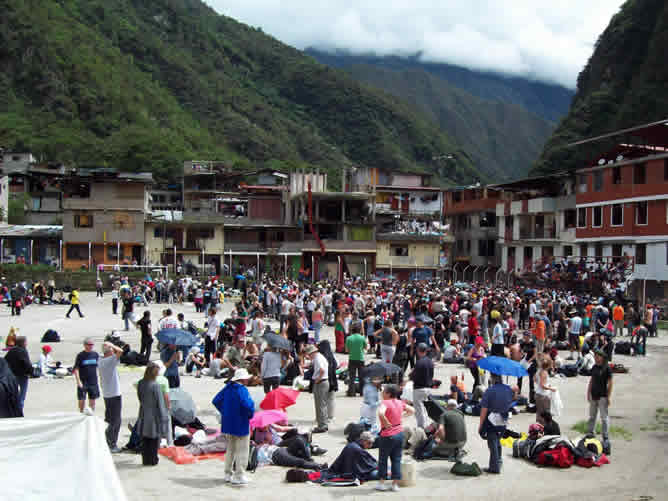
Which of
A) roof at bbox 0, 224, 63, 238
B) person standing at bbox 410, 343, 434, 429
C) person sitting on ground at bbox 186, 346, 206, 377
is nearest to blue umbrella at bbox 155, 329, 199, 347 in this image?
person sitting on ground at bbox 186, 346, 206, 377

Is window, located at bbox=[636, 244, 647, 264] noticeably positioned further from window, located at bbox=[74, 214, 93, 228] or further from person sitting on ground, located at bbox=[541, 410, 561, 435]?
window, located at bbox=[74, 214, 93, 228]

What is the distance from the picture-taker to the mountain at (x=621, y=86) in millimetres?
66375

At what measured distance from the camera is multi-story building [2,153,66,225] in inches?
2643

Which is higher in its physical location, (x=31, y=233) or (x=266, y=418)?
(x=31, y=233)

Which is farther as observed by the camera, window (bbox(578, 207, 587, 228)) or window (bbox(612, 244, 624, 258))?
window (bbox(578, 207, 587, 228))

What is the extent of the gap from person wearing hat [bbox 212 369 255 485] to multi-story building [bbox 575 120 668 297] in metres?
32.3

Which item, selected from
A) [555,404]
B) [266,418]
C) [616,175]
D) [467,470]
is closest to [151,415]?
[266,418]

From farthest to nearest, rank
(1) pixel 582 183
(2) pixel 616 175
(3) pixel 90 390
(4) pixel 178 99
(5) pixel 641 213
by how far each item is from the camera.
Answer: (4) pixel 178 99, (1) pixel 582 183, (2) pixel 616 175, (5) pixel 641 213, (3) pixel 90 390

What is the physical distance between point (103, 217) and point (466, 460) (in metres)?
46.5

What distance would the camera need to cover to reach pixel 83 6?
121875 mm

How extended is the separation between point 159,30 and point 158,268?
108m

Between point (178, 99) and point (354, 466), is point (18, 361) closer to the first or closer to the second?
point (354, 466)

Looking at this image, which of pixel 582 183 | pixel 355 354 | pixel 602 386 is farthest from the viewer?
pixel 582 183

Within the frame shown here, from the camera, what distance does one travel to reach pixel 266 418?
32.7 ft
